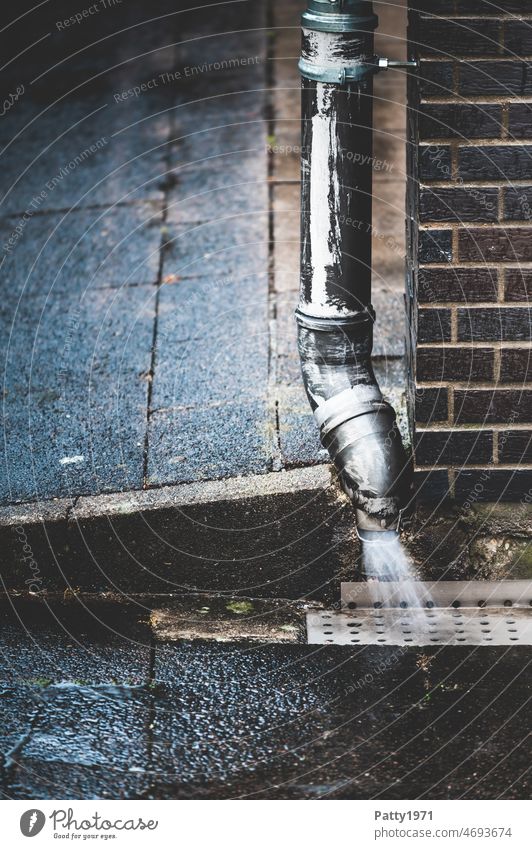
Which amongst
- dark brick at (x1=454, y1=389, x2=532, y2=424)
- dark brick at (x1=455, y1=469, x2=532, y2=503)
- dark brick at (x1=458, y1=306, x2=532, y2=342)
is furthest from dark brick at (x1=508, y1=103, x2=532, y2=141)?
dark brick at (x1=455, y1=469, x2=532, y2=503)

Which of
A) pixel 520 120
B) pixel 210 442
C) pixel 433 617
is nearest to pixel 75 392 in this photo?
pixel 210 442

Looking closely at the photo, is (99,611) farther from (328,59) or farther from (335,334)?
(328,59)

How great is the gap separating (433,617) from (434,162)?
1335mm

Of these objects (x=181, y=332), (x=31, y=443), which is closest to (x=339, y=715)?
(x=31, y=443)

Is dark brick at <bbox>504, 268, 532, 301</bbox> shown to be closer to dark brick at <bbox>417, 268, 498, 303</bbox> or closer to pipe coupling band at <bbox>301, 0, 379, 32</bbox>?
dark brick at <bbox>417, 268, 498, 303</bbox>

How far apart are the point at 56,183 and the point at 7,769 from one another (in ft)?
12.1

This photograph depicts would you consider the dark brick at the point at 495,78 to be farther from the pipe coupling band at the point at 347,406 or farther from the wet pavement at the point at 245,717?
the wet pavement at the point at 245,717

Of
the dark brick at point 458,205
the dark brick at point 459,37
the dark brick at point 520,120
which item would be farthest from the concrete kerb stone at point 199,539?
the dark brick at point 459,37

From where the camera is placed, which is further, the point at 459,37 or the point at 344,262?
the point at 344,262

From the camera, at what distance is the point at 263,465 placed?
3.58m

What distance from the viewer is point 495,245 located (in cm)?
320

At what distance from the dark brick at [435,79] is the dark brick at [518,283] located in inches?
20.9

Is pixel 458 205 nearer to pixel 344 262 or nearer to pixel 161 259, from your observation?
pixel 344 262

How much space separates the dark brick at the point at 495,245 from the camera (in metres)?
3.19
